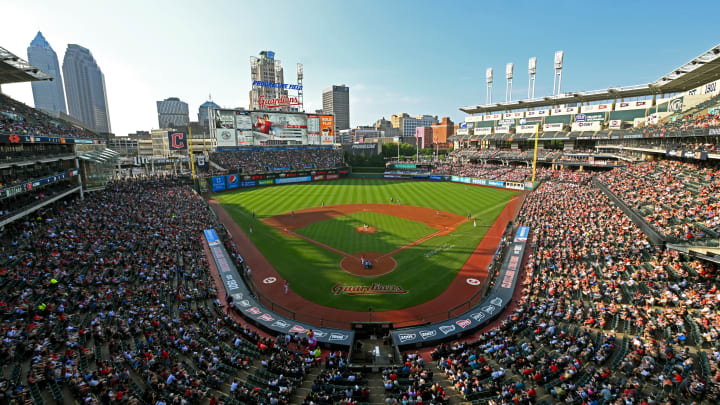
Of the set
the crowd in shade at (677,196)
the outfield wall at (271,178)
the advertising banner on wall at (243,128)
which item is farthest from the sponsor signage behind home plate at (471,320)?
the advertising banner on wall at (243,128)

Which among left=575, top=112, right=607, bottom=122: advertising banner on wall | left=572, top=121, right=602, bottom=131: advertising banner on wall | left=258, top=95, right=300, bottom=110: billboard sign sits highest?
left=258, top=95, right=300, bottom=110: billboard sign

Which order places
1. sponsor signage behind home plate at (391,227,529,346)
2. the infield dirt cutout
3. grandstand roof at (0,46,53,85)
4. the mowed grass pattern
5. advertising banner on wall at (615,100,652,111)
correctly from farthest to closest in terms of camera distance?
1. advertising banner on wall at (615,100,652,111)
2. the mowed grass pattern
3. grandstand roof at (0,46,53,85)
4. the infield dirt cutout
5. sponsor signage behind home plate at (391,227,529,346)

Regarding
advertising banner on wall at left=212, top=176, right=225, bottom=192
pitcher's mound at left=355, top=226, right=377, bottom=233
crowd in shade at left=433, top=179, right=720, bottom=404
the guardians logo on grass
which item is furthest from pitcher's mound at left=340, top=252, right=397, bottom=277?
advertising banner on wall at left=212, top=176, right=225, bottom=192

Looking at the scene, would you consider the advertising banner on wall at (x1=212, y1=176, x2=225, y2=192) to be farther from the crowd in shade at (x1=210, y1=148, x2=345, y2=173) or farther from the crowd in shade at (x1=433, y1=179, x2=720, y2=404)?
the crowd in shade at (x1=433, y1=179, x2=720, y2=404)

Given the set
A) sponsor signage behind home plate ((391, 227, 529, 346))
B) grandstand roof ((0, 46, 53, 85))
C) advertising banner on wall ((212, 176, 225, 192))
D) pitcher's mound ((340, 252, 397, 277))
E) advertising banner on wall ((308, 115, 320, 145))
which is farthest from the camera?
advertising banner on wall ((308, 115, 320, 145))

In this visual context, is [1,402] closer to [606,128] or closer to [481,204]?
[481,204]

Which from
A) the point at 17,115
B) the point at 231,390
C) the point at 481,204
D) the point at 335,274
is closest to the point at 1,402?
the point at 231,390

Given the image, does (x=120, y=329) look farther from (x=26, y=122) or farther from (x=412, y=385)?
(x=26, y=122)

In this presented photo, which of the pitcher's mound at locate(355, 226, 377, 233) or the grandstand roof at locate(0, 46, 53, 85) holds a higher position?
the grandstand roof at locate(0, 46, 53, 85)
